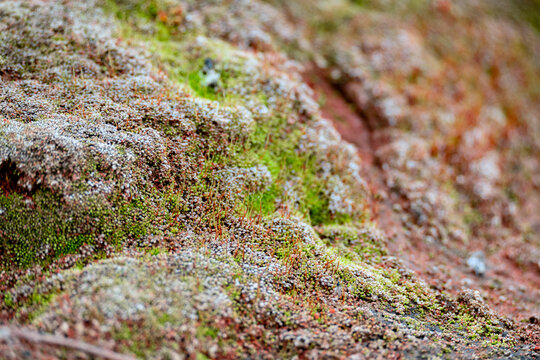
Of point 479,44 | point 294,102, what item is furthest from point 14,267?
point 479,44

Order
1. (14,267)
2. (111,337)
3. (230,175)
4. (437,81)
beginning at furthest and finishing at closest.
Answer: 1. (437,81)
2. (230,175)
3. (14,267)
4. (111,337)

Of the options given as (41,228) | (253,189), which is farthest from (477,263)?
(41,228)

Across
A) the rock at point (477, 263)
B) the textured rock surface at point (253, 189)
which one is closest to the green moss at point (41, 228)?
the textured rock surface at point (253, 189)

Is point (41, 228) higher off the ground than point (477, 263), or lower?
higher

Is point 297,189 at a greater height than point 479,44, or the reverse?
point 479,44

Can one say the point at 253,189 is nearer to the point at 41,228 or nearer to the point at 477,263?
the point at 41,228

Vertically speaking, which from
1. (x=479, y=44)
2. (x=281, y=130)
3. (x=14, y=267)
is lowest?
(x=14, y=267)

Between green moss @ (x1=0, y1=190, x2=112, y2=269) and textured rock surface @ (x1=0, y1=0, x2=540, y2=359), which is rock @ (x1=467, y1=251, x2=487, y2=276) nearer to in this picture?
textured rock surface @ (x1=0, y1=0, x2=540, y2=359)

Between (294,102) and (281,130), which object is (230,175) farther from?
(294,102)

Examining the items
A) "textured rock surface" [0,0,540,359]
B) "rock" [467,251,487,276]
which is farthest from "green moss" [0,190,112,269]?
"rock" [467,251,487,276]
